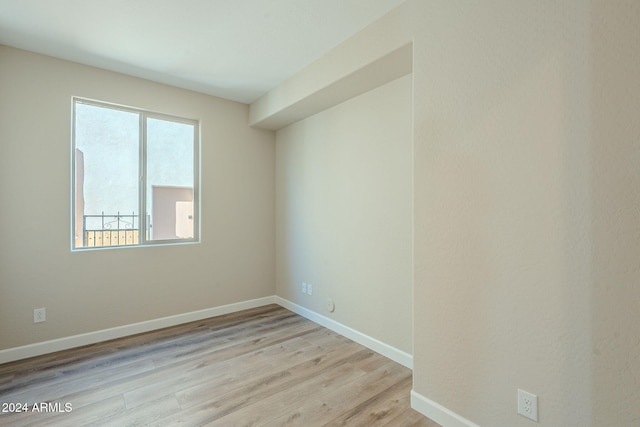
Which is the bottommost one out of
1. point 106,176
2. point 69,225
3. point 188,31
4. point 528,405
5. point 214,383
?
point 214,383

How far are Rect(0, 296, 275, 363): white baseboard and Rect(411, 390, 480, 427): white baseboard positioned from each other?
8.18ft

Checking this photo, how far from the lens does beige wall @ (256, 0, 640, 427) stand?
1.16 metres

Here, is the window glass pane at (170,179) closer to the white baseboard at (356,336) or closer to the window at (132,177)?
the window at (132,177)

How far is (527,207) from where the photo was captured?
1.40 meters

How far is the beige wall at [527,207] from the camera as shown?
1160mm

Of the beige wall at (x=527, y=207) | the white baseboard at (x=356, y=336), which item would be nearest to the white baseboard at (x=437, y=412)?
the beige wall at (x=527, y=207)

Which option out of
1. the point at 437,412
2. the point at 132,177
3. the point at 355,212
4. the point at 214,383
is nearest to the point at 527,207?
the point at 437,412

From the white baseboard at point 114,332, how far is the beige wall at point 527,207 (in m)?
2.52

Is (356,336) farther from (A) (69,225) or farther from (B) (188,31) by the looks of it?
(B) (188,31)

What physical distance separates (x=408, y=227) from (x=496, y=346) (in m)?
1.06

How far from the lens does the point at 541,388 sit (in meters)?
1.35

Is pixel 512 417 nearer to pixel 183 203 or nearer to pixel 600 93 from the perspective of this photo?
pixel 600 93

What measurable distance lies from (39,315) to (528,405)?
3686 millimetres

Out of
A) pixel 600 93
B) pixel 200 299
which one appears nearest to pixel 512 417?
pixel 600 93
